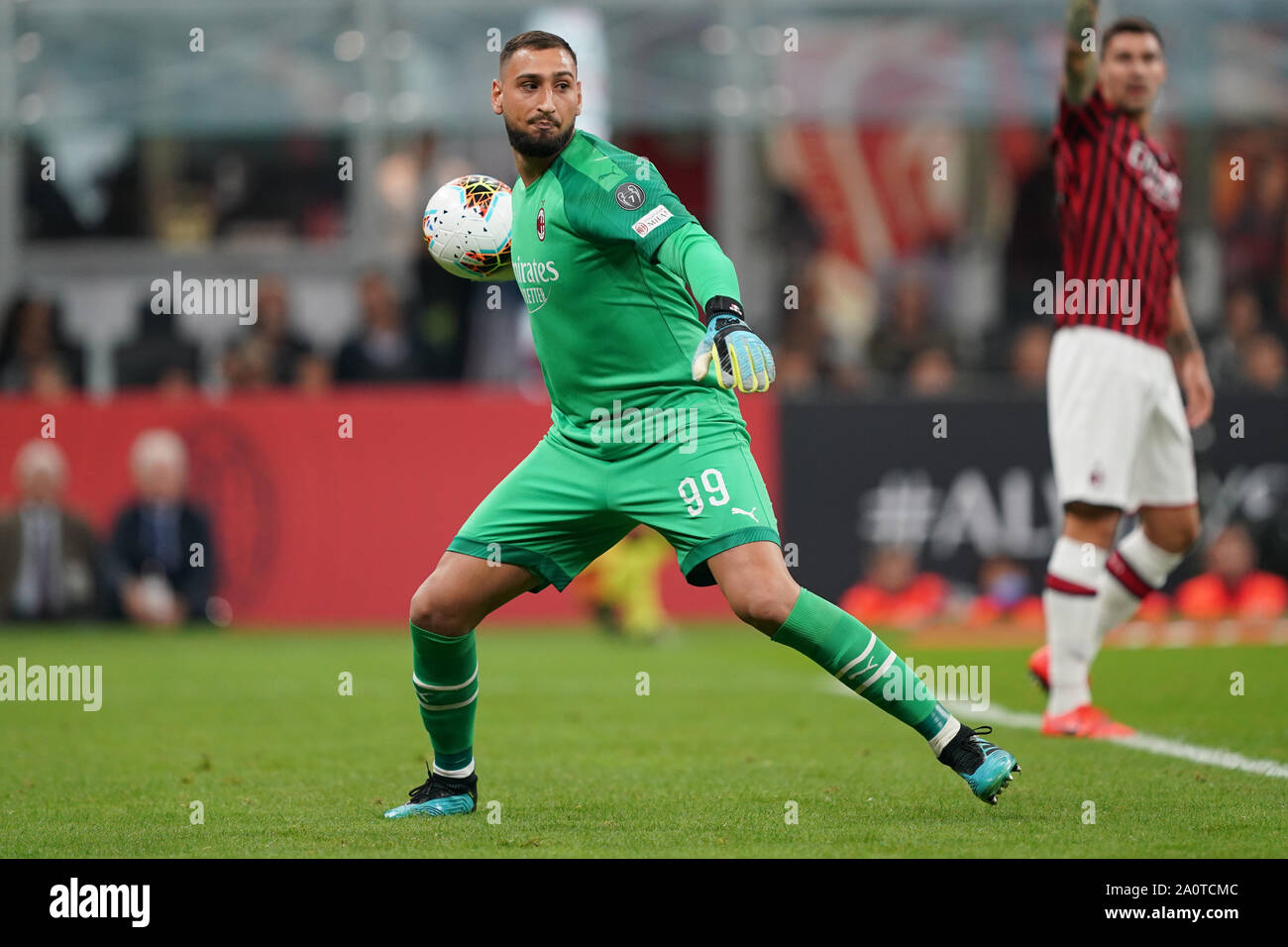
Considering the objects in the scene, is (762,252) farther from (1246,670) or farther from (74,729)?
(74,729)

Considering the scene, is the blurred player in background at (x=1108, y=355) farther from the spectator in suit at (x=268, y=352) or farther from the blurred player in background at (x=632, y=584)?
the spectator in suit at (x=268, y=352)

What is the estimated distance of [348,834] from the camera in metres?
5.57

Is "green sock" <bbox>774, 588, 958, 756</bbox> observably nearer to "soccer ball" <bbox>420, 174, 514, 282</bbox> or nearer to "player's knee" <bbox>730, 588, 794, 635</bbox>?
"player's knee" <bbox>730, 588, 794, 635</bbox>

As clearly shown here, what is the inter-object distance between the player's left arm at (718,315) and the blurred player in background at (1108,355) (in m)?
2.71

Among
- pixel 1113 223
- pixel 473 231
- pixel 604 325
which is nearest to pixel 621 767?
pixel 604 325

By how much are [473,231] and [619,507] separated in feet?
3.72

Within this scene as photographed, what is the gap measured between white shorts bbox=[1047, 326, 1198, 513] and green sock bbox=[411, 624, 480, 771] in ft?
9.36

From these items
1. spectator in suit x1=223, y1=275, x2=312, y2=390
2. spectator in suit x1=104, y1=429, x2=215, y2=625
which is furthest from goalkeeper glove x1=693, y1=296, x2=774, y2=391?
spectator in suit x1=223, y1=275, x2=312, y2=390

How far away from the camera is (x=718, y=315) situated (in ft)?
17.3

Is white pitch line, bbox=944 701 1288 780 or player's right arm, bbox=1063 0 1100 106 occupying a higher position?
player's right arm, bbox=1063 0 1100 106

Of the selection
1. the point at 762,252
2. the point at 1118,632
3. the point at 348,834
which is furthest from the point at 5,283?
the point at 348,834

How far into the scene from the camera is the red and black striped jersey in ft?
25.7

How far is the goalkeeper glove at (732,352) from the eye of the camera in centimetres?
507
